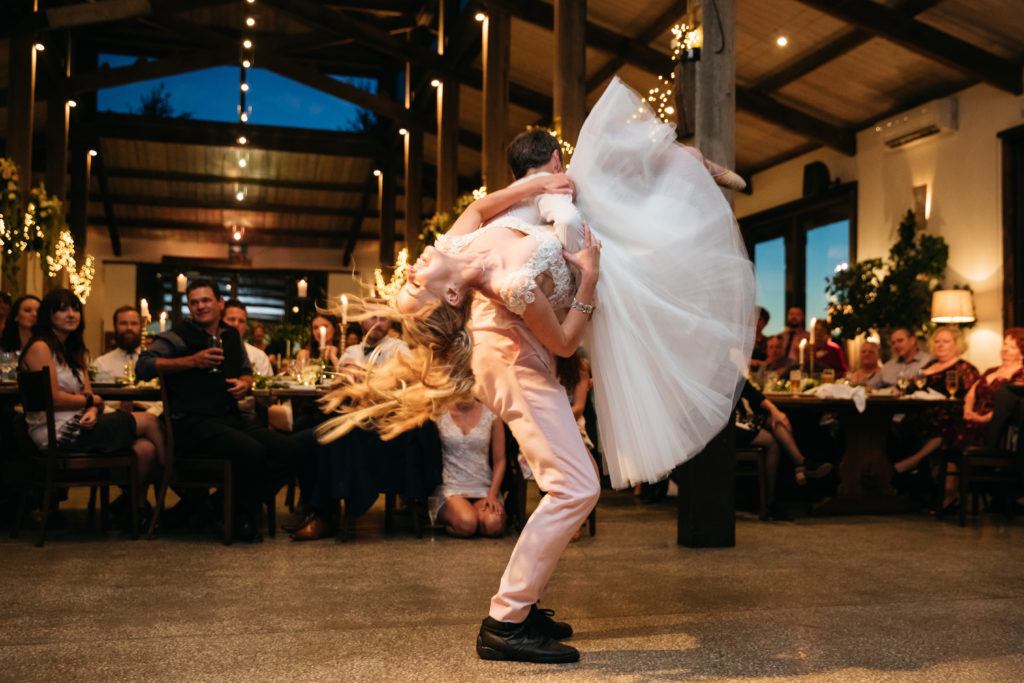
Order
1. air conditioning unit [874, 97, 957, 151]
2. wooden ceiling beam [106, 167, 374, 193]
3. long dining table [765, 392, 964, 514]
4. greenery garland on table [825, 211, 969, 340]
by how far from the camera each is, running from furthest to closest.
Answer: wooden ceiling beam [106, 167, 374, 193] → air conditioning unit [874, 97, 957, 151] → greenery garland on table [825, 211, 969, 340] → long dining table [765, 392, 964, 514]

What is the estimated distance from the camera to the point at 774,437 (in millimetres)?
6293

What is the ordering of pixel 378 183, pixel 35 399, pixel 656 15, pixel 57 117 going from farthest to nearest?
pixel 378 183 → pixel 57 117 → pixel 656 15 → pixel 35 399

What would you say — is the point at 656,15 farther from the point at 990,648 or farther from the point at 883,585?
the point at 990,648

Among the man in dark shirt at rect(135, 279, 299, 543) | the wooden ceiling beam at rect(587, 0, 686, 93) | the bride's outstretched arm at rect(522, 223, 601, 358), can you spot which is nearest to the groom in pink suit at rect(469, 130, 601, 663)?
the bride's outstretched arm at rect(522, 223, 601, 358)

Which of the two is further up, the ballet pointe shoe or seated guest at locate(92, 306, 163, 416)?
the ballet pointe shoe

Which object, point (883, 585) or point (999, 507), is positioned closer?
point (883, 585)

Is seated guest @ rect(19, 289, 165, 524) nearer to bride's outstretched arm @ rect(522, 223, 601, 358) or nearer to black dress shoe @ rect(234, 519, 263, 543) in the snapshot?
black dress shoe @ rect(234, 519, 263, 543)

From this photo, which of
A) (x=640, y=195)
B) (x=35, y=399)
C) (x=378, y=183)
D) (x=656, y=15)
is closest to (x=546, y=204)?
(x=640, y=195)

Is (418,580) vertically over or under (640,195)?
under

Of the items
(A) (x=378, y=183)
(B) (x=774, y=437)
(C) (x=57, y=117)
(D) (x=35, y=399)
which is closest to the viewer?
(D) (x=35, y=399)

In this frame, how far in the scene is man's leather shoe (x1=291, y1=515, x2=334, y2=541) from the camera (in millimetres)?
5008

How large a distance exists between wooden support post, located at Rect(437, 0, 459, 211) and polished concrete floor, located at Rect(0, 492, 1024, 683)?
881 cm

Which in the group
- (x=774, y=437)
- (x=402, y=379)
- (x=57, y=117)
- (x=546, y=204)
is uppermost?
(x=57, y=117)

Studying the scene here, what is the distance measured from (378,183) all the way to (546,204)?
17599mm
